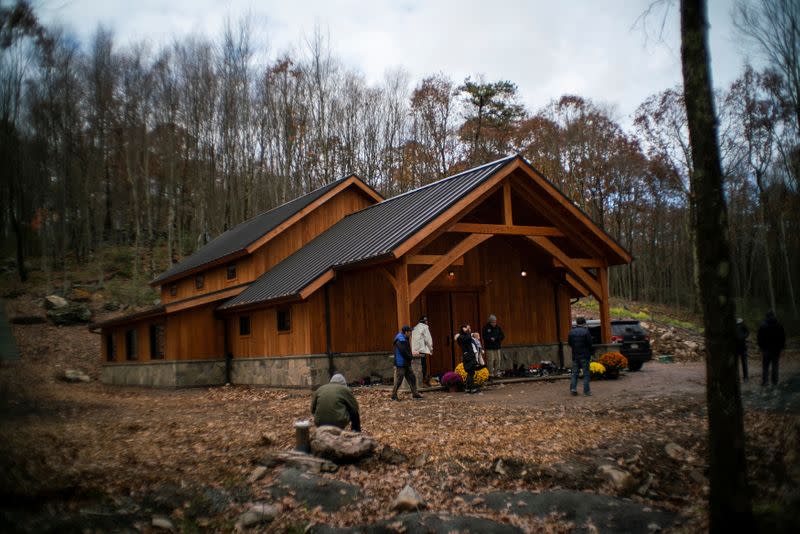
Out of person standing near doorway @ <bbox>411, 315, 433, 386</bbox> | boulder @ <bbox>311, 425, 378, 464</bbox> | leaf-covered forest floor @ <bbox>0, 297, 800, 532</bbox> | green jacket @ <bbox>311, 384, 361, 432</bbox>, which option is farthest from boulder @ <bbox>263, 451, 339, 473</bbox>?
person standing near doorway @ <bbox>411, 315, 433, 386</bbox>

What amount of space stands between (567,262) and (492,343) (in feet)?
11.2

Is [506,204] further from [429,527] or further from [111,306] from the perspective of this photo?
[111,306]

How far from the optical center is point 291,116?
122ft

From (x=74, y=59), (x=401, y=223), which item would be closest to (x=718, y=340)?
(x=401, y=223)

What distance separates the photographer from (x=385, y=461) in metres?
8.55

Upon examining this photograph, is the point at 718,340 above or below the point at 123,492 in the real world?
above

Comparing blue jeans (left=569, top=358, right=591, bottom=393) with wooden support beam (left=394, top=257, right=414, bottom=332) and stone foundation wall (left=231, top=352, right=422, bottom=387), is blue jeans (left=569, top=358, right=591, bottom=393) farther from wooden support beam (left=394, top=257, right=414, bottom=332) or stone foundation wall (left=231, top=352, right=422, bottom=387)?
wooden support beam (left=394, top=257, right=414, bottom=332)

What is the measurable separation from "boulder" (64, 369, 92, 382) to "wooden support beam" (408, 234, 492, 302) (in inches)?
642

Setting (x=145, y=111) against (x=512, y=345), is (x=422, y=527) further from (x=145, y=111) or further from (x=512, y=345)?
(x=145, y=111)

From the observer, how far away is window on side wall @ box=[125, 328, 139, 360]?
81.5 ft

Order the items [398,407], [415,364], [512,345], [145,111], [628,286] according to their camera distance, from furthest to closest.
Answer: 1. [628,286]
2. [145,111]
3. [512,345]
4. [415,364]
5. [398,407]

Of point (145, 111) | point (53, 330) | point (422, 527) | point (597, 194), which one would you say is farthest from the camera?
point (597, 194)

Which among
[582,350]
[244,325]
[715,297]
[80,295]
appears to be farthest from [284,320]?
[80,295]

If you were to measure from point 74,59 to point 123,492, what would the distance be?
33828 millimetres
